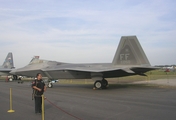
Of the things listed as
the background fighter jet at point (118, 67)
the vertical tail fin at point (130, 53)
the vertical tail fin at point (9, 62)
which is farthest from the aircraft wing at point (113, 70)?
the vertical tail fin at point (9, 62)

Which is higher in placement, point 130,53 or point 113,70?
→ point 130,53

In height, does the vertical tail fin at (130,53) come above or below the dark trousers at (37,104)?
above

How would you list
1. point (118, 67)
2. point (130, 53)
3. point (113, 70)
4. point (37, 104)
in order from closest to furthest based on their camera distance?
point (37, 104) → point (113, 70) → point (130, 53) → point (118, 67)

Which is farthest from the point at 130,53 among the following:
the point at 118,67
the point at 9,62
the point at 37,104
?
the point at 9,62

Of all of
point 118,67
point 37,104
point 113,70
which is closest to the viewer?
point 37,104

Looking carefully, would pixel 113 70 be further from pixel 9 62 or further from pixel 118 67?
pixel 9 62

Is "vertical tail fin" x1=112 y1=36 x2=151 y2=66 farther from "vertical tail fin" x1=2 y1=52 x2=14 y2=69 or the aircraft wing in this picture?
"vertical tail fin" x1=2 y1=52 x2=14 y2=69

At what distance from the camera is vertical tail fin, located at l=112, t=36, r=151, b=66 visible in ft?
53.4

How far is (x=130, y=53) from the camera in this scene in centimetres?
1653

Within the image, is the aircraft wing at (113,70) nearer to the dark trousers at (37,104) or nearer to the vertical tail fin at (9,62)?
the dark trousers at (37,104)

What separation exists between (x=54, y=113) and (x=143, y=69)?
10.5 m

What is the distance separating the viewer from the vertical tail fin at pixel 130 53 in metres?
16.3

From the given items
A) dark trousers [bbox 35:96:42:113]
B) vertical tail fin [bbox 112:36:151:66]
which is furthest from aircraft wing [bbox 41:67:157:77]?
dark trousers [bbox 35:96:42:113]

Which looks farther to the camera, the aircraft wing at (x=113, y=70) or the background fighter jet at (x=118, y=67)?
the background fighter jet at (x=118, y=67)
